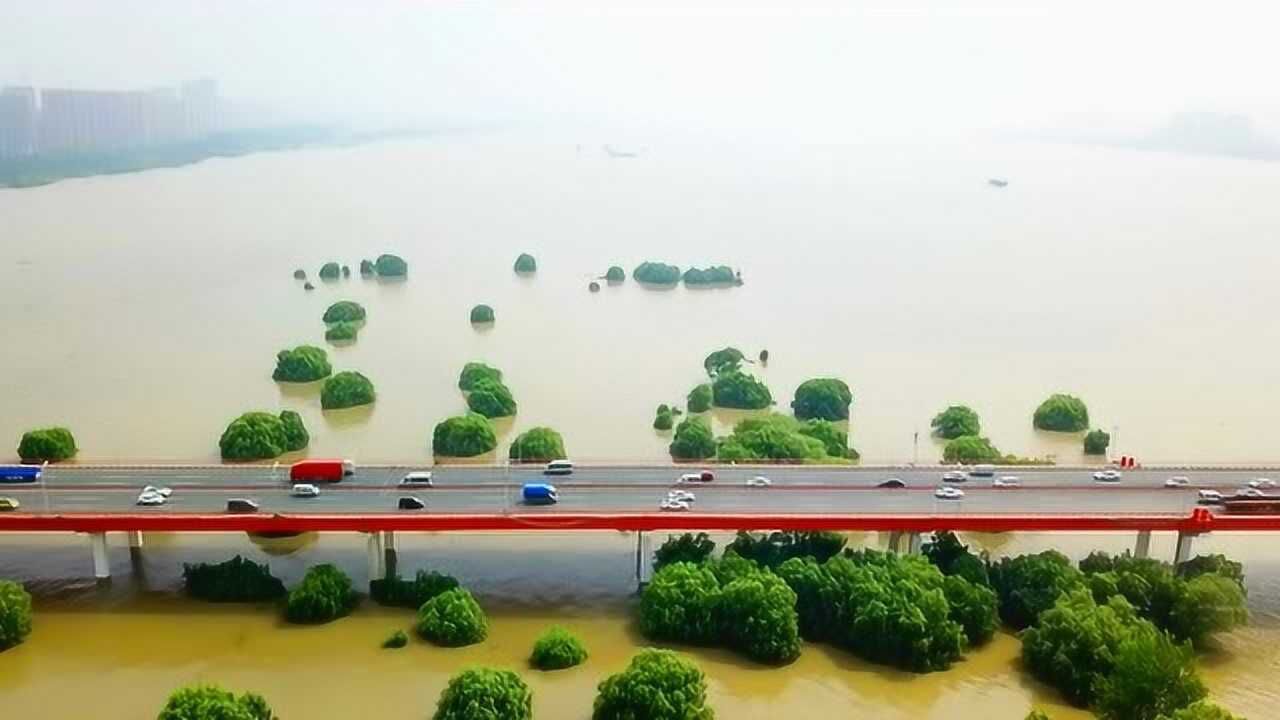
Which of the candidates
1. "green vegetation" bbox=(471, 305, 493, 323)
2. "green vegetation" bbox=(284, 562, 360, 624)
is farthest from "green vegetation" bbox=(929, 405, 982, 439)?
"green vegetation" bbox=(471, 305, 493, 323)

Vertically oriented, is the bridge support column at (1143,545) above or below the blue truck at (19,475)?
below

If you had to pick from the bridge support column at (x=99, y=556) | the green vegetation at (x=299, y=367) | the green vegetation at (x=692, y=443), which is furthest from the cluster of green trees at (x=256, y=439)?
the green vegetation at (x=692, y=443)

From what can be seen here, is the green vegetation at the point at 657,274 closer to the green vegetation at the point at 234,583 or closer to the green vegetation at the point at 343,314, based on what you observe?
the green vegetation at the point at 343,314

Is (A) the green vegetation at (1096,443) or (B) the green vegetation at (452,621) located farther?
(A) the green vegetation at (1096,443)

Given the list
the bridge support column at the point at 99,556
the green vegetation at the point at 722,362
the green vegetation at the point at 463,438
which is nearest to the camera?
the bridge support column at the point at 99,556

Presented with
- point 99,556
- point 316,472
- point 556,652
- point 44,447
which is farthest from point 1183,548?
point 44,447

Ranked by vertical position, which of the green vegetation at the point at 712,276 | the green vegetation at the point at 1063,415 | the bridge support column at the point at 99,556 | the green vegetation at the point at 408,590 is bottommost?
the green vegetation at the point at 408,590

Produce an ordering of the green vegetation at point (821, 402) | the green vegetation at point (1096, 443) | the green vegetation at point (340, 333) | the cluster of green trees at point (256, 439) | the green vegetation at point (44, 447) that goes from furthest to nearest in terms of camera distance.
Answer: the green vegetation at point (340, 333) → the green vegetation at point (821, 402) → the green vegetation at point (1096, 443) → the cluster of green trees at point (256, 439) → the green vegetation at point (44, 447)

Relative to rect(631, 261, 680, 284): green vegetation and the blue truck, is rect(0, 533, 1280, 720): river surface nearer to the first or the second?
the blue truck
